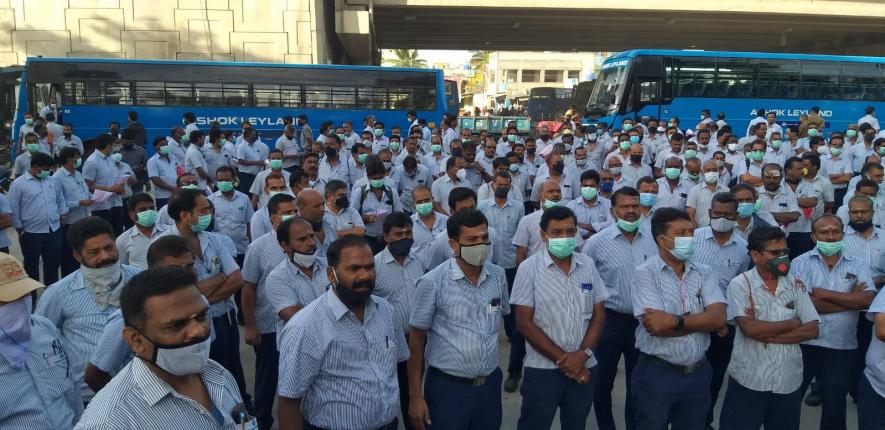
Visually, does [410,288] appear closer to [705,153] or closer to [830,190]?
[830,190]

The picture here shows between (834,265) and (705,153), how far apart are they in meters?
7.42

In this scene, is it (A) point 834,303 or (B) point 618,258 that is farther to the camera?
(B) point 618,258

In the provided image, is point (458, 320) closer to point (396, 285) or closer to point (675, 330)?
point (396, 285)

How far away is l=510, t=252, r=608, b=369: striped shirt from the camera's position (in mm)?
3463

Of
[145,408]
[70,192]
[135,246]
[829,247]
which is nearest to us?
[145,408]

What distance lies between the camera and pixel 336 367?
2744mm

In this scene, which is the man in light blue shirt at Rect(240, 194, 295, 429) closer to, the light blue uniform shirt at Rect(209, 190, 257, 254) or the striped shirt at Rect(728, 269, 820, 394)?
the light blue uniform shirt at Rect(209, 190, 257, 254)

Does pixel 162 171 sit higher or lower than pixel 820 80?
lower

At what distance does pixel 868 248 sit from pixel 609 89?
14491 mm

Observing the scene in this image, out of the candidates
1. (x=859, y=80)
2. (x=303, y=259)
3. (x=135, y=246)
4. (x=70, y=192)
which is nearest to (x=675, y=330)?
(x=303, y=259)

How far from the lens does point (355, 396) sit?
9.10 ft

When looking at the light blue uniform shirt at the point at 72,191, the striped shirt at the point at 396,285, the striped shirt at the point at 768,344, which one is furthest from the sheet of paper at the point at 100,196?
the striped shirt at the point at 768,344

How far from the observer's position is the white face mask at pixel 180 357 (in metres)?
1.94

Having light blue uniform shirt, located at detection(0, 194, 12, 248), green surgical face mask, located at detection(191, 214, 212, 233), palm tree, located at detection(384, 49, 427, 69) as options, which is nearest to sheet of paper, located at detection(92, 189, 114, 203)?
light blue uniform shirt, located at detection(0, 194, 12, 248)
